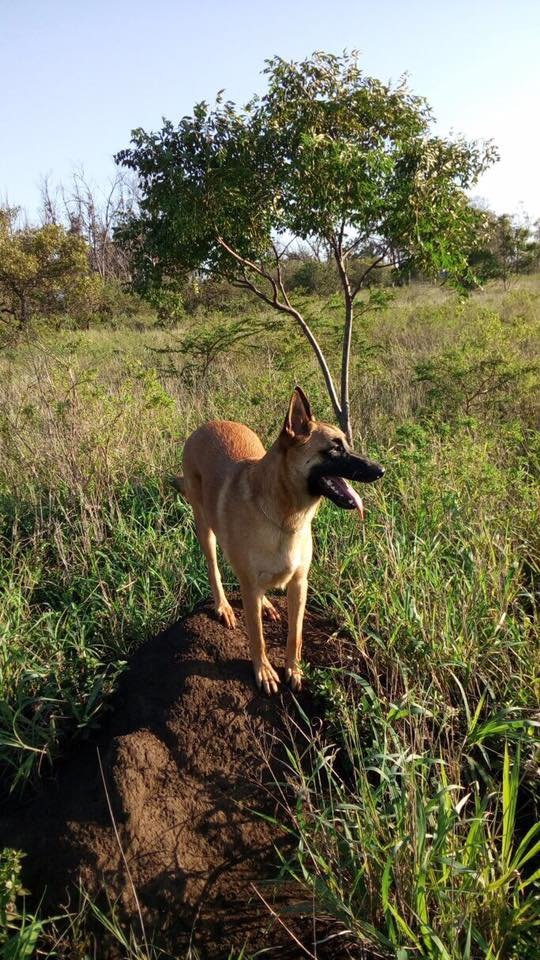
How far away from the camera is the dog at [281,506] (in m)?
2.41

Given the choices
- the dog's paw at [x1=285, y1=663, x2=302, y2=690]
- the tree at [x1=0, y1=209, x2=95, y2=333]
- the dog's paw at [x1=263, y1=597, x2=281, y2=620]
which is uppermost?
the tree at [x1=0, y1=209, x2=95, y2=333]

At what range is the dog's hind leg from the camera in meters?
3.16

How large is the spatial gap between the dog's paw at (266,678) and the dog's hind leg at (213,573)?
0.42 metres

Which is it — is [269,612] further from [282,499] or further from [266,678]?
[282,499]

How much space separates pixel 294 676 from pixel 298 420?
1.17 metres

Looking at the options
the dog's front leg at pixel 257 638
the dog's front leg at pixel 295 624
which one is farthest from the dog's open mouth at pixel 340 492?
the dog's front leg at pixel 257 638

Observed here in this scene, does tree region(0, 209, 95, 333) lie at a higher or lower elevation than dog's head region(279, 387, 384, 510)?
higher

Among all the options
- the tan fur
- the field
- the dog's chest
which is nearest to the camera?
the field

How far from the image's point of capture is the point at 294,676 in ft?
8.91

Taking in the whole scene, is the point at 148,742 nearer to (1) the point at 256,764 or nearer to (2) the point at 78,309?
(1) the point at 256,764

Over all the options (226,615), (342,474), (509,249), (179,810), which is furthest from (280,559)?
(509,249)

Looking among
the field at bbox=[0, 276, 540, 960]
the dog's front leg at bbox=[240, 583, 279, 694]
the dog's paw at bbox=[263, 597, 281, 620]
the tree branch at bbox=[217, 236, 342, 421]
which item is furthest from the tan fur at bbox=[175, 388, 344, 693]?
the tree branch at bbox=[217, 236, 342, 421]

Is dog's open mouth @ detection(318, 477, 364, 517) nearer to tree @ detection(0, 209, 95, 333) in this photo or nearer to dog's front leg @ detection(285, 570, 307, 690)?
dog's front leg @ detection(285, 570, 307, 690)

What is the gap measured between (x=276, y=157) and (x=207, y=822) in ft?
16.3
